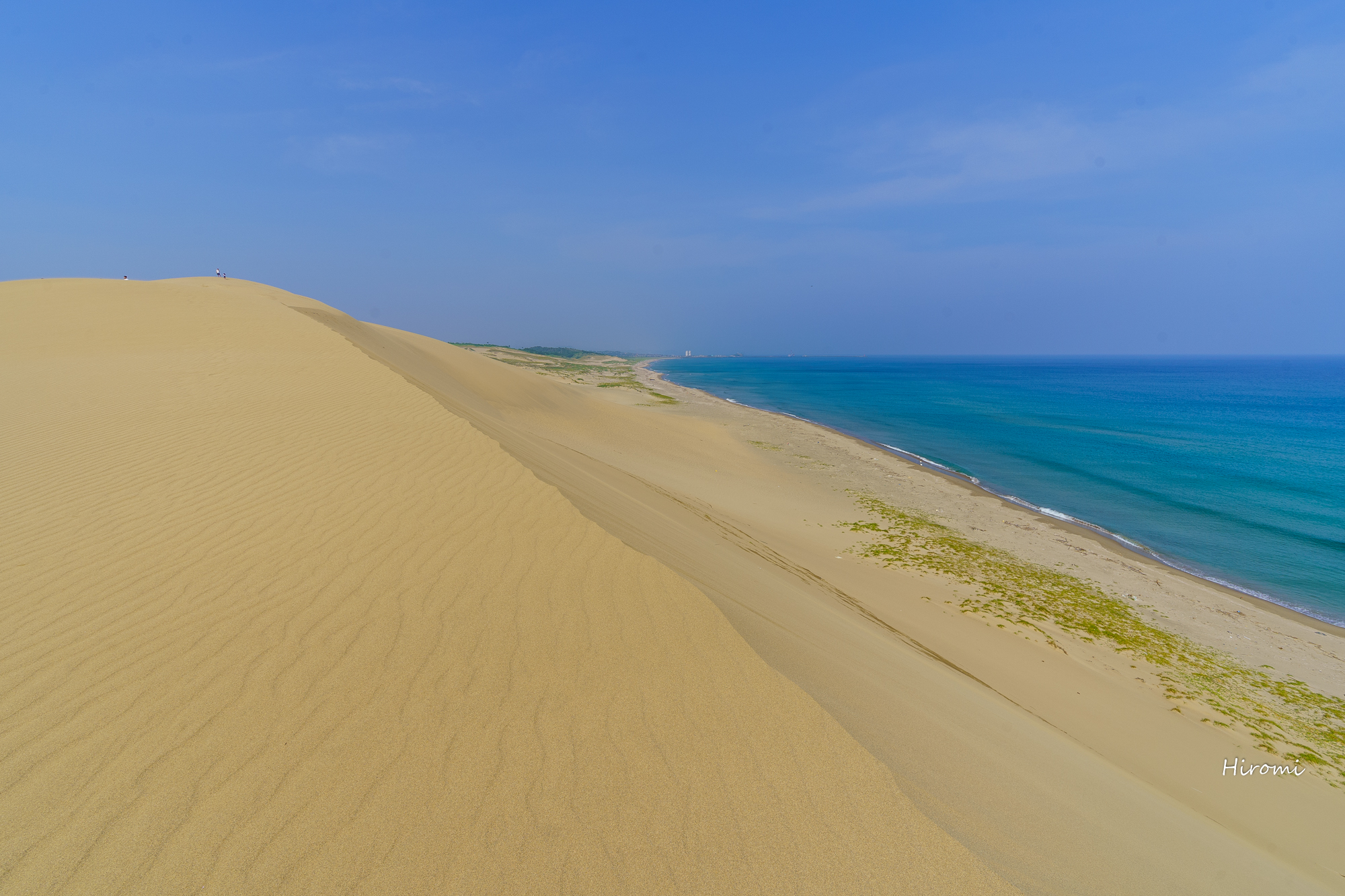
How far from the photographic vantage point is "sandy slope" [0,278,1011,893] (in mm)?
2236

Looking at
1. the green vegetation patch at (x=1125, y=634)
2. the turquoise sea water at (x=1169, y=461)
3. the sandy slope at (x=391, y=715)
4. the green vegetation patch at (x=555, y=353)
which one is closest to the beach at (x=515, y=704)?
the sandy slope at (x=391, y=715)

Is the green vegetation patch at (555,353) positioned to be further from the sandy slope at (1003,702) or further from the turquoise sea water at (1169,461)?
the sandy slope at (1003,702)

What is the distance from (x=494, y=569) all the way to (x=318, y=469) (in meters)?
3.35

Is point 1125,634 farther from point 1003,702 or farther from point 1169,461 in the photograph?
point 1169,461

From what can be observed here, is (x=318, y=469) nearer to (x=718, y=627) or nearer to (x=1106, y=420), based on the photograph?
(x=718, y=627)

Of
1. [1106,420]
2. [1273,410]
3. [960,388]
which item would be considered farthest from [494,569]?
[960,388]

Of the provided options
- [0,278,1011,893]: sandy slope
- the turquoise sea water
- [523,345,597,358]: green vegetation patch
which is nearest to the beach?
→ [0,278,1011,893]: sandy slope

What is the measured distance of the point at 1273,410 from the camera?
47781mm

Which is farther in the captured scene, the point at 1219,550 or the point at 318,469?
the point at 1219,550

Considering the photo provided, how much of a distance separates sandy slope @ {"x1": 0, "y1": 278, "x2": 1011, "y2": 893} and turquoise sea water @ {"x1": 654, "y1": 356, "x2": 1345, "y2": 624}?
47.4ft

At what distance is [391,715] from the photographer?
290cm

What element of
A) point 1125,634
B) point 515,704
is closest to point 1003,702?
point 1125,634

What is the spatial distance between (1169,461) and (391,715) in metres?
32.4

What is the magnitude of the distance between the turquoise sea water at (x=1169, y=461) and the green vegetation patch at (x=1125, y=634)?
5124 mm
